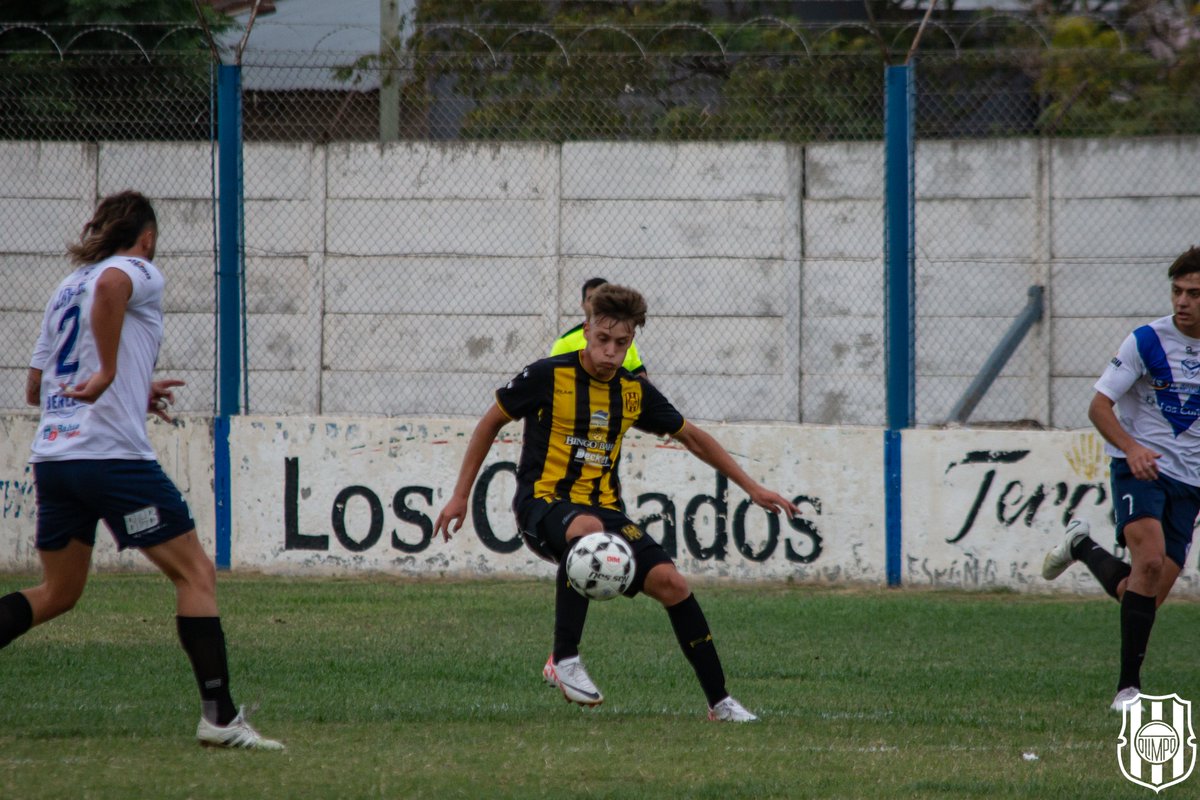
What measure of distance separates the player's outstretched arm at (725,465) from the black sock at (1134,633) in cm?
159

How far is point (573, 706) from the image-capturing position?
6164 mm

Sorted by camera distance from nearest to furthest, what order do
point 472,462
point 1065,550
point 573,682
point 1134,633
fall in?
point 573,682 → point 472,462 → point 1134,633 → point 1065,550

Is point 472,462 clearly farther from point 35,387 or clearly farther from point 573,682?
point 35,387

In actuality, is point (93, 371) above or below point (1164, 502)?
above

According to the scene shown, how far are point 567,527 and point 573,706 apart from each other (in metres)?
0.82

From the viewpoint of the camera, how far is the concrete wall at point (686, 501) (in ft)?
33.6

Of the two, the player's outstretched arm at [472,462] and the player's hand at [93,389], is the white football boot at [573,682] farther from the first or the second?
the player's hand at [93,389]

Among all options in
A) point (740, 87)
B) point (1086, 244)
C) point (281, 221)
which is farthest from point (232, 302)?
point (1086, 244)

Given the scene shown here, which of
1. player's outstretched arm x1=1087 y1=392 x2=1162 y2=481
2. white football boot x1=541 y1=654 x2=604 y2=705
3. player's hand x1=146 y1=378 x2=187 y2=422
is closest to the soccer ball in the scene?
white football boot x1=541 y1=654 x2=604 y2=705

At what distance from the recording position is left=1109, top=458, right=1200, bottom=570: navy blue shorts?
6387mm

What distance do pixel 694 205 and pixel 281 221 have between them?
350 centimetres

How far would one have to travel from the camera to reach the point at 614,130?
1228 cm

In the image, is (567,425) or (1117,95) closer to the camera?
(567,425)

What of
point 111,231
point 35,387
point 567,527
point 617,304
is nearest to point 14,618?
point 35,387
